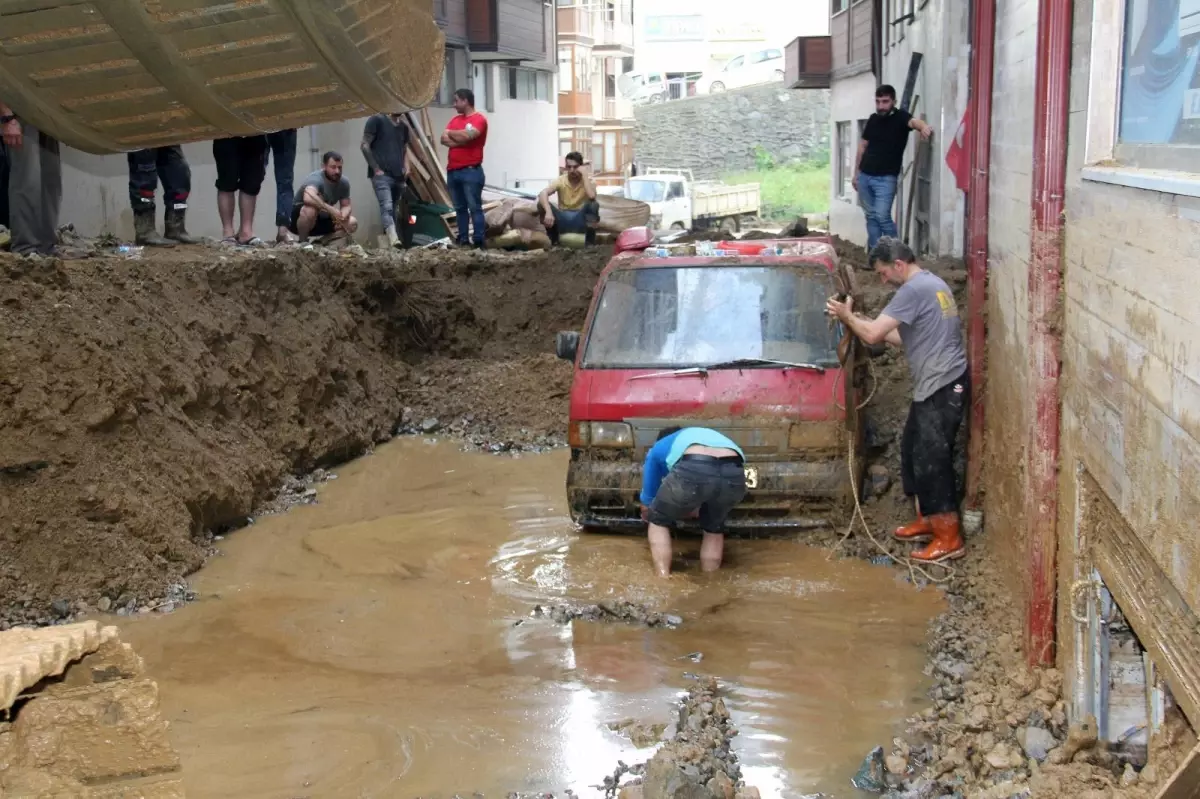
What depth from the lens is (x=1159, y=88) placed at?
3.75 metres

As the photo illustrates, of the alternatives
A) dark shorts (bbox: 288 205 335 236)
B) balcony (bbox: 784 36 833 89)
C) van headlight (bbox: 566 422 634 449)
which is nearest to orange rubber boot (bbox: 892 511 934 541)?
van headlight (bbox: 566 422 634 449)

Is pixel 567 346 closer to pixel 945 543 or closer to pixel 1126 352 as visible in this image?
pixel 945 543

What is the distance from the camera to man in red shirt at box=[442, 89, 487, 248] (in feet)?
45.2

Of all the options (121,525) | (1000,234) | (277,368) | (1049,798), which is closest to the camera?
(1049,798)

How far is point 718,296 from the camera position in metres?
8.12

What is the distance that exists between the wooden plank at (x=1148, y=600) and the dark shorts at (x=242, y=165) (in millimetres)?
8698

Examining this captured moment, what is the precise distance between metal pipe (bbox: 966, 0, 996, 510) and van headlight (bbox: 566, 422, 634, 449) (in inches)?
82.2

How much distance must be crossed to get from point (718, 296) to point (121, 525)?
3.92 meters

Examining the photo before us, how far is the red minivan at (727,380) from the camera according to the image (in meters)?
7.60

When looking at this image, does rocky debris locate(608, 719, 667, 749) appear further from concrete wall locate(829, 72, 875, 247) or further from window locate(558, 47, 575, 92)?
window locate(558, 47, 575, 92)

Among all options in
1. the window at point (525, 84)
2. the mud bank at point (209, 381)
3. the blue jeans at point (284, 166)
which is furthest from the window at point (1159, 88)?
the window at point (525, 84)

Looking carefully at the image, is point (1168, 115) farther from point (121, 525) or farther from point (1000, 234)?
point (121, 525)

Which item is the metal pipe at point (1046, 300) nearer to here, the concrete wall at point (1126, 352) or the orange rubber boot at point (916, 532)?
the concrete wall at point (1126, 352)

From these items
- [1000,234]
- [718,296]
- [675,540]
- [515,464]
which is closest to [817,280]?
[718,296]
